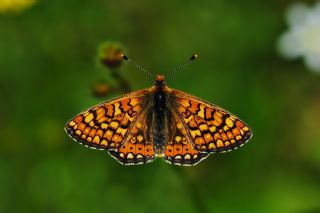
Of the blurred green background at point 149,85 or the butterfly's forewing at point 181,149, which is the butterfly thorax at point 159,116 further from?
the blurred green background at point 149,85

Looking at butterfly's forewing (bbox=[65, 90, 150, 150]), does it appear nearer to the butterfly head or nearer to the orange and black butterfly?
the orange and black butterfly

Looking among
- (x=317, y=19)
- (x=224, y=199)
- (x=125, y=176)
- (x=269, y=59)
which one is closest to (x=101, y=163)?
(x=125, y=176)

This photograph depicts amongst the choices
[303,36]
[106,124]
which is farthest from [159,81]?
[303,36]

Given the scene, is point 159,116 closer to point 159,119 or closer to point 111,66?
point 159,119

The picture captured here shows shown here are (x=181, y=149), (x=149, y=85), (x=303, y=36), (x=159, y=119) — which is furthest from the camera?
(x=303, y=36)

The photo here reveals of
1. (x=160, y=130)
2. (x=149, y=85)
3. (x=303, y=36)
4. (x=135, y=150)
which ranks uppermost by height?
(x=303, y=36)

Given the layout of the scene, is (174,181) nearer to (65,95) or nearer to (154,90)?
(65,95)

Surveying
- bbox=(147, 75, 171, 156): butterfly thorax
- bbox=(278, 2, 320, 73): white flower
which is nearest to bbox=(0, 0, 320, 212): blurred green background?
bbox=(278, 2, 320, 73): white flower

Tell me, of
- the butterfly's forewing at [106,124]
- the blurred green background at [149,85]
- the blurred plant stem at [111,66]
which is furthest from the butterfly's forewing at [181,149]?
the blurred green background at [149,85]
